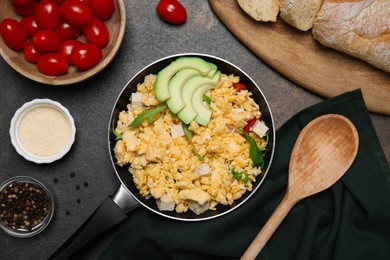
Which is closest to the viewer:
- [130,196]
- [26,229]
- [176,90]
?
[176,90]

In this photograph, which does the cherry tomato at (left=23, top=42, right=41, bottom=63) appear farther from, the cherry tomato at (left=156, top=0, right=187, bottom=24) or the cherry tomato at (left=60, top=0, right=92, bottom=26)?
the cherry tomato at (left=156, top=0, right=187, bottom=24)

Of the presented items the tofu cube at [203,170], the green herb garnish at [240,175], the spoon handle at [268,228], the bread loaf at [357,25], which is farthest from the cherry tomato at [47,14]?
the spoon handle at [268,228]

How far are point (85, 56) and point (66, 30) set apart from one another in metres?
0.20

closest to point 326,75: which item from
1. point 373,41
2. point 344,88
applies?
point 344,88

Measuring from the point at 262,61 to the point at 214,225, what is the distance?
0.81 metres

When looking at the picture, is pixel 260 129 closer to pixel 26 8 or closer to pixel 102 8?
pixel 102 8

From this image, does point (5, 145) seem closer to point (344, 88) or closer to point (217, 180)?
point (217, 180)

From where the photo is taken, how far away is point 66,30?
2.47 metres

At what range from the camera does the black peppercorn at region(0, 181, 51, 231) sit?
2.51 m

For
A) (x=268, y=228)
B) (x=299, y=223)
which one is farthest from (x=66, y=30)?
(x=299, y=223)

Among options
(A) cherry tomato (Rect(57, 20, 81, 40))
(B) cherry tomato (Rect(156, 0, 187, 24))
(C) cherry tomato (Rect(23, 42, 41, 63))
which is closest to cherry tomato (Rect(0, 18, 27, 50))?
(C) cherry tomato (Rect(23, 42, 41, 63))

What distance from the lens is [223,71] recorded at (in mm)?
2445

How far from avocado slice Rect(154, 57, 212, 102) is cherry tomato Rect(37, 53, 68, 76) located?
0.46 meters

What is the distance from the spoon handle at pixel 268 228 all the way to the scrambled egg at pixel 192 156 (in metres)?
0.17
